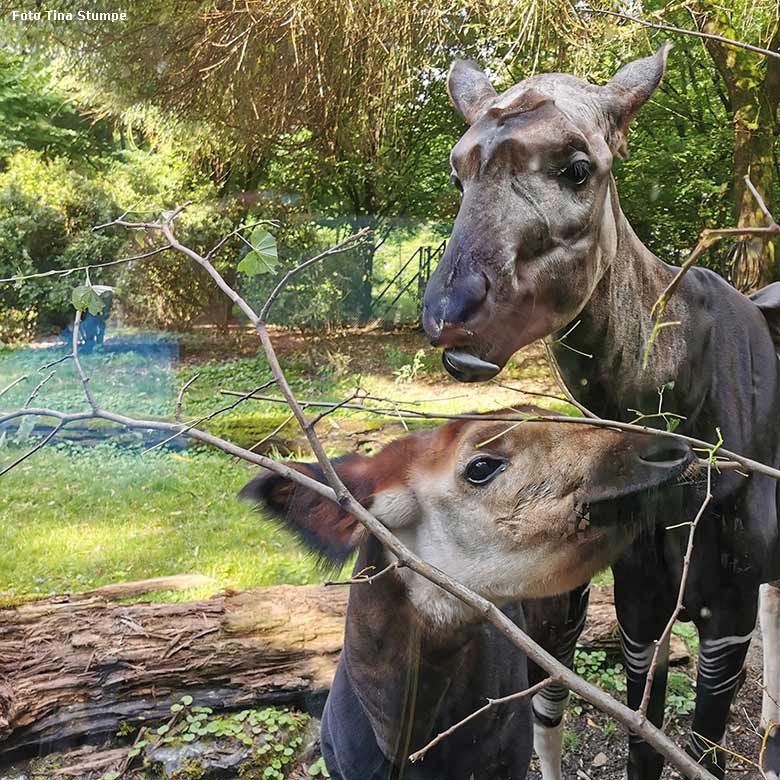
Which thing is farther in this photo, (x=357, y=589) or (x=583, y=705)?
(x=583, y=705)

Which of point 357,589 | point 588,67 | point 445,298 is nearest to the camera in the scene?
point 445,298

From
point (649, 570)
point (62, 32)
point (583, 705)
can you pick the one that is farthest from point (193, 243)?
point (583, 705)

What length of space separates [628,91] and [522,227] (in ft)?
1.36

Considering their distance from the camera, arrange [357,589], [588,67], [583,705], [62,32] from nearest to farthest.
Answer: [357,589], [588,67], [62,32], [583,705]

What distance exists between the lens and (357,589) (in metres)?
1.52

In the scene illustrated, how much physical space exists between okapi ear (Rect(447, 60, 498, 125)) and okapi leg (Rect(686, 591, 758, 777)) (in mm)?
1081

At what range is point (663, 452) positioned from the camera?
4.00 ft

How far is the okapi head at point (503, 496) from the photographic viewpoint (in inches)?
48.6

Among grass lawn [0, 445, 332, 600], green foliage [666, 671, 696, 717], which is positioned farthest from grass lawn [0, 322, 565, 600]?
green foliage [666, 671, 696, 717]

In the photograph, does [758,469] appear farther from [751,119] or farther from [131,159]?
[131,159]

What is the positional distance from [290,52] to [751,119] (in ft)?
3.52

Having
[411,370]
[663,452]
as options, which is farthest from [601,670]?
[663,452]

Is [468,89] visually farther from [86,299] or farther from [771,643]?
[771,643]

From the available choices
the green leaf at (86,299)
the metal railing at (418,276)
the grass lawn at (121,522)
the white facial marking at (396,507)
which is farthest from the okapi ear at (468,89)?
the grass lawn at (121,522)
